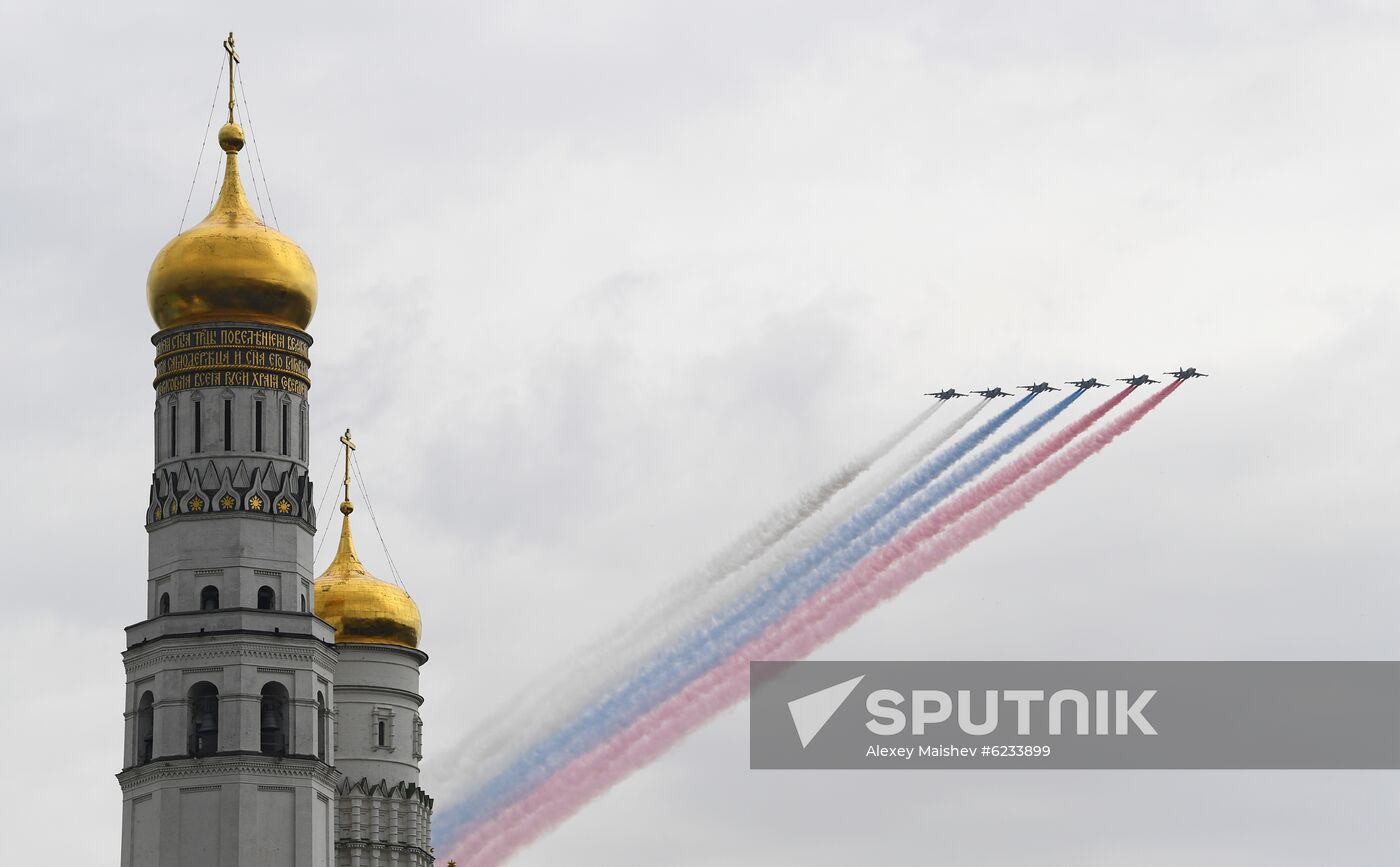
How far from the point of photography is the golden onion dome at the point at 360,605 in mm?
130500

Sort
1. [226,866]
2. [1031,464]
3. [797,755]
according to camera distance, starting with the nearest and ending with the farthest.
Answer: [226,866]
[797,755]
[1031,464]

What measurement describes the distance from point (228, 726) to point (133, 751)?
3.25 m

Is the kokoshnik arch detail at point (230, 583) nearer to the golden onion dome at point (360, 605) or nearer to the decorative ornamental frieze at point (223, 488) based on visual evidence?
the decorative ornamental frieze at point (223, 488)

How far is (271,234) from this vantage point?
120812 millimetres

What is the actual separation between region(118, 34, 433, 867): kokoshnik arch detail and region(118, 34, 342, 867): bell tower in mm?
59

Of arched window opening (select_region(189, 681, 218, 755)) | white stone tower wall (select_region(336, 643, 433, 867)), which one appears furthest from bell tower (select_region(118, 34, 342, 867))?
white stone tower wall (select_region(336, 643, 433, 867))

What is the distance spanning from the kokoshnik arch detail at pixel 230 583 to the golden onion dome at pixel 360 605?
8027 millimetres

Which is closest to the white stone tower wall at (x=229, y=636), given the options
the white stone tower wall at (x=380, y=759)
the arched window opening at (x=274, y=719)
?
the arched window opening at (x=274, y=719)

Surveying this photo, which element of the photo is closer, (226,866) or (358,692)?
(226,866)

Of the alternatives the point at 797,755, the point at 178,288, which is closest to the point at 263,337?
the point at 178,288

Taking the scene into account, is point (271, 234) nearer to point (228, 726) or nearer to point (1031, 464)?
point (228, 726)

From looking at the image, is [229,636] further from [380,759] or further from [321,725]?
[380,759]

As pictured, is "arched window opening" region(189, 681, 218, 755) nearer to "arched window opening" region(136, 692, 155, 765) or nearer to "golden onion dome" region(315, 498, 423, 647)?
"arched window opening" region(136, 692, 155, 765)

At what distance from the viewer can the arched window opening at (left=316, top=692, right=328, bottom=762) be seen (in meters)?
119
